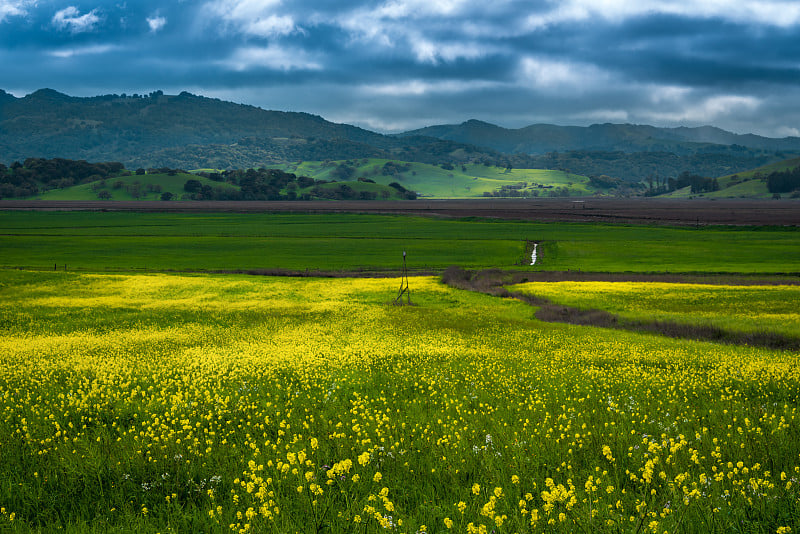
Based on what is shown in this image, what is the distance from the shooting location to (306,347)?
24688mm

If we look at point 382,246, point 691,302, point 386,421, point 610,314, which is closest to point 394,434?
point 386,421

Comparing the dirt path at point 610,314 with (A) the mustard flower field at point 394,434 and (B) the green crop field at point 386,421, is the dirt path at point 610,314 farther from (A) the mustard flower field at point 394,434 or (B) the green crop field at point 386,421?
(A) the mustard flower field at point 394,434

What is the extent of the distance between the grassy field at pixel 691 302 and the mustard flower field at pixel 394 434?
377 inches

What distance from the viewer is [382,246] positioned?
105m

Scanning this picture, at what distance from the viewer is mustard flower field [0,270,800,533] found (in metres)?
8.73

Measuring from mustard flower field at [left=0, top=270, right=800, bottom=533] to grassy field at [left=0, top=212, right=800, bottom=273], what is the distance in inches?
2180

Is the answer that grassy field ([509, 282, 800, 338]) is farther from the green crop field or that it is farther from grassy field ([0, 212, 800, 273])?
grassy field ([0, 212, 800, 273])

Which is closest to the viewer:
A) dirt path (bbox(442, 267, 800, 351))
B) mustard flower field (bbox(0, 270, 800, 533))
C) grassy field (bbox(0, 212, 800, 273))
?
mustard flower field (bbox(0, 270, 800, 533))

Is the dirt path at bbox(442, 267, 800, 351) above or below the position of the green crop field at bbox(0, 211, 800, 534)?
below

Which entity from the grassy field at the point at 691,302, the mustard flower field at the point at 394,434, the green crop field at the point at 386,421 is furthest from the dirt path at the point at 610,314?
the mustard flower field at the point at 394,434

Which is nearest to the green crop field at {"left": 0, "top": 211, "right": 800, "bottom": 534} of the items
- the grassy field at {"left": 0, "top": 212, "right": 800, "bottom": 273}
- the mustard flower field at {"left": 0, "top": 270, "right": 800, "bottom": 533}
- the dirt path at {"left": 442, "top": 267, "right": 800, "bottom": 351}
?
the mustard flower field at {"left": 0, "top": 270, "right": 800, "bottom": 533}

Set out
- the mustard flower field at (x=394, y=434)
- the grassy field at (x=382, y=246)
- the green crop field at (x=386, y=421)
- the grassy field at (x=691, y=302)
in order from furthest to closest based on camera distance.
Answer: the grassy field at (x=382, y=246) → the grassy field at (x=691, y=302) → the green crop field at (x=386, y=421) → the mustard flower field at (x=394, y=434)

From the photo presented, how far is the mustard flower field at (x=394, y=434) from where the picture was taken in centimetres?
873

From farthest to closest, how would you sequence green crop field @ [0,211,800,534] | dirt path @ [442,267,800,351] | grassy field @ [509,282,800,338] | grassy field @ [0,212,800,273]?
grassy field @ [0,212,800,273] → grassy field @ [509,282,800,338] → dirt path @ [442,267,800,351] → green crop field @ [0,211,800,534]
